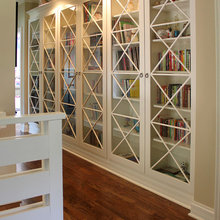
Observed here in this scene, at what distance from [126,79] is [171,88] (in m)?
0.66

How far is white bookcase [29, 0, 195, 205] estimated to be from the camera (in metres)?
2.64

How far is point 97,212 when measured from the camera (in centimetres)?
257

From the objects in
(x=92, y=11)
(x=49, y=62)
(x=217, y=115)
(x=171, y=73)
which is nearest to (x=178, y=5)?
(x=171, y=73)

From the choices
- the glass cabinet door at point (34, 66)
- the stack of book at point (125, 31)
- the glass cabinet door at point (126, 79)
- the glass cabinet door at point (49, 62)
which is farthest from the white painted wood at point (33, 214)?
the glass cabinet door at point (34, 66)

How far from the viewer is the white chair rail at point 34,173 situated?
1.38 m

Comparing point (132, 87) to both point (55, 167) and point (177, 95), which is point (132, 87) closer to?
point (177, 95)

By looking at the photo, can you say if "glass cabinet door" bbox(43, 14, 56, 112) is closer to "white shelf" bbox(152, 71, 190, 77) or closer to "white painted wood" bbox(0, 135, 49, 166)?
"white shelf" bbox(152, 71, 190, 77)

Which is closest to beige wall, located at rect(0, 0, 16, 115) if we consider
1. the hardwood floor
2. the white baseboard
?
the hardwood floor

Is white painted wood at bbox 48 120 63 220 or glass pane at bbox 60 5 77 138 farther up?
glass pane at bbox 60 5 77 138

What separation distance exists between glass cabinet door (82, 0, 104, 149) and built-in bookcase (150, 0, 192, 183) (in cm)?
92

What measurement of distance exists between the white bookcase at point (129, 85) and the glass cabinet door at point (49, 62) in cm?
3

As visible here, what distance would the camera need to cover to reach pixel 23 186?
1.42 m

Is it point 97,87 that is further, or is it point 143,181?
point 97,87

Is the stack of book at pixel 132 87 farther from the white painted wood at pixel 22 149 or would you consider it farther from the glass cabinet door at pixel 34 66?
the glass cabinet door at pixel 34 66
